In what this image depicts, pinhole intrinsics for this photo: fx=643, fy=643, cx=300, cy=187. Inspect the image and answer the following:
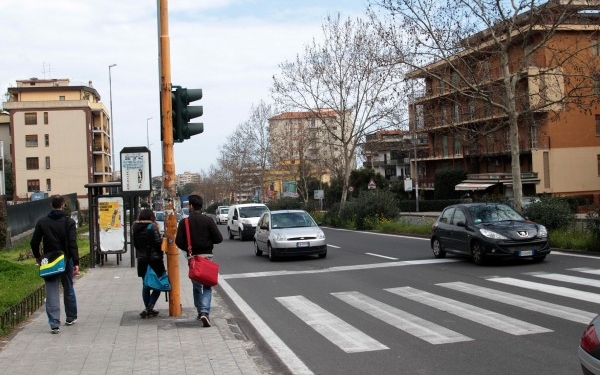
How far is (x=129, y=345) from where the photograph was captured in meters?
7.75

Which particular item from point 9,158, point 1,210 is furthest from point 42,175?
point 1,210

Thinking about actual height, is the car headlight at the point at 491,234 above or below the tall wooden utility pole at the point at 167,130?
below

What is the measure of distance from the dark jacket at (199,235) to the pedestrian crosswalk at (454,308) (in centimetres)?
181

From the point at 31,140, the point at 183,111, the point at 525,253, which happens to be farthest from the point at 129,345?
the point at 31,140

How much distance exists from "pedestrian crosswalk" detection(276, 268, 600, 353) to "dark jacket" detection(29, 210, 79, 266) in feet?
11.3

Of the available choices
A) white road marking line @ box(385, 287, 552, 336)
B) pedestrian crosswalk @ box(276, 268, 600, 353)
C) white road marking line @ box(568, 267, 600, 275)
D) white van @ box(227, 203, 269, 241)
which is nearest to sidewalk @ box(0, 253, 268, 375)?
pedestrian crosswalk @ box(276, 268, 600, 353)

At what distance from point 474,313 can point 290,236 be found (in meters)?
10.1

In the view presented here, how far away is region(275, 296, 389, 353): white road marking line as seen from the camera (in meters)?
7.68

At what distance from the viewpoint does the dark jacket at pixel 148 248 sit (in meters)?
9.45

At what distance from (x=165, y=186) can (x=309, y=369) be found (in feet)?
13.1

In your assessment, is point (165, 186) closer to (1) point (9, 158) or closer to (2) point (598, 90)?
(2) point (598, 90)

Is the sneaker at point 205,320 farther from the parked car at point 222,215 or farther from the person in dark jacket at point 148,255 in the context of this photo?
the parked car at point 222,215

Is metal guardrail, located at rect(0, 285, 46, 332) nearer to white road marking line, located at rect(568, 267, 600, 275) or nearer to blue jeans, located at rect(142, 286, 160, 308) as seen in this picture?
blue jeans, located at rect(142, 286, 160, 308)

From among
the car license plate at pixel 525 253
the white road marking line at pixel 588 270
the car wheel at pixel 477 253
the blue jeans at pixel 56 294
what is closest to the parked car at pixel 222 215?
the car wheel at pixel 477 253
